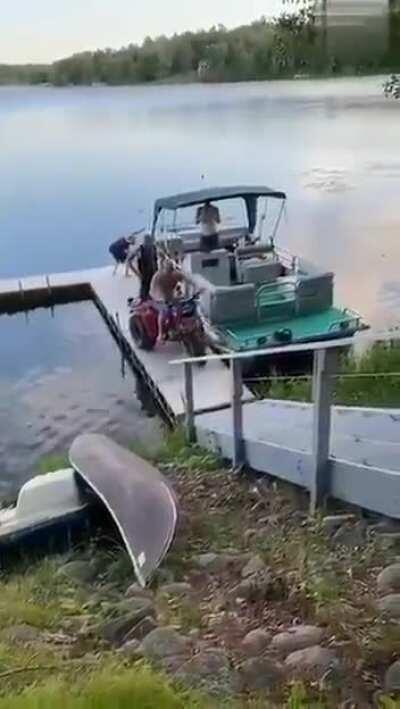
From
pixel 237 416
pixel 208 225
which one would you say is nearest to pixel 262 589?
pixel 237 416

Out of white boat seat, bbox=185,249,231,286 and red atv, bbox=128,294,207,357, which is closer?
red atv, bbox=128,294,207,357

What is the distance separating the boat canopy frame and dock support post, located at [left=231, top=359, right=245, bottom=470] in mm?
7096

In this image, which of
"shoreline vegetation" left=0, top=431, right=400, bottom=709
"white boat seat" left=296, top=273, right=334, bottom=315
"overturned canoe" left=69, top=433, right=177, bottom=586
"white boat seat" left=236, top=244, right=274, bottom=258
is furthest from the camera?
"white boat seat" left=236, top=244, right=274, bottom=258

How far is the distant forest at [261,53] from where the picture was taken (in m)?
4.39

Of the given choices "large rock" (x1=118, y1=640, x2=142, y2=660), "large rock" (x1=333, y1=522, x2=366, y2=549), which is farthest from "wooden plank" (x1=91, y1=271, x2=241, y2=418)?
"large rock" (x1=118, y1=640, x2=142, y2=660)

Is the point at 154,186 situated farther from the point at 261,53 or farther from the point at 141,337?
the point at 261,53

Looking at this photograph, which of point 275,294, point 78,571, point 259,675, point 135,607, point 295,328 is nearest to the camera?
point 259,675

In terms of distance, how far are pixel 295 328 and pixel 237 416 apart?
5074 mm

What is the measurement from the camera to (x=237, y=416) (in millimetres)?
5227

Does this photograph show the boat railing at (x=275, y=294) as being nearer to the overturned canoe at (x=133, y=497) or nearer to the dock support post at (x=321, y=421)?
the overturned canoe at (x=133, y=497)

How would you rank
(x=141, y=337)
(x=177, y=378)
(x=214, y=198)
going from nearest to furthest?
1. (x=177, y=378)
2. (x=141, y=337)
3. (x=214, y=198)

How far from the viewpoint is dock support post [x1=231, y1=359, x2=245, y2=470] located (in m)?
5.18

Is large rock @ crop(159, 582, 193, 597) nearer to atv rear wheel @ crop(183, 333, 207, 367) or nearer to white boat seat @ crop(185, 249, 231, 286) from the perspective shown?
atv rear wheel @ crop(183, 333, 207, 367)

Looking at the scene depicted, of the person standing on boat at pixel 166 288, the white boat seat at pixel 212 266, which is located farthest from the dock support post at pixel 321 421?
the white boat seat at pixel 212 266
